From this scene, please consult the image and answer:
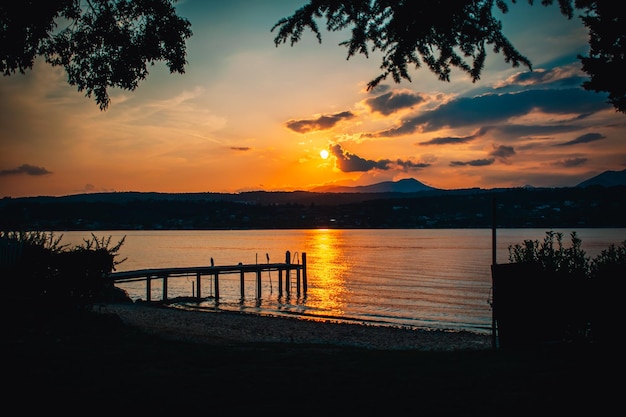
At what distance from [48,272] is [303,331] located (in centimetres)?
1194

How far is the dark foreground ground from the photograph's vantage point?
6.15 meters

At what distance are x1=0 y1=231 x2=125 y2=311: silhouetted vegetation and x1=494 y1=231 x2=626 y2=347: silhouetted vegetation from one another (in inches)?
423

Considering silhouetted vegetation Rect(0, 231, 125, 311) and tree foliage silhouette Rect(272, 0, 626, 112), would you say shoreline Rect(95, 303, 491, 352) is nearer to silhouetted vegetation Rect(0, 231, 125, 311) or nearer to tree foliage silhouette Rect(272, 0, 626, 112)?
silhouetted vegetation Rect(0, 231, 125, 311)

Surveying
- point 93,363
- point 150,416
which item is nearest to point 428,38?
point 150,416

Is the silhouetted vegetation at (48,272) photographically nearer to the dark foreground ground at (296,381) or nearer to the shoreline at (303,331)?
the dark foreground ground at (296,381)

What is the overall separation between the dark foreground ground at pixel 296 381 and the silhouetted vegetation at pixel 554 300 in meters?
1.65

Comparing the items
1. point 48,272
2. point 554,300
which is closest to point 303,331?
point 48,272

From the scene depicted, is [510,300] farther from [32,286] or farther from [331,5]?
[32,286]

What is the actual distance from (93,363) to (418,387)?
16.5ft

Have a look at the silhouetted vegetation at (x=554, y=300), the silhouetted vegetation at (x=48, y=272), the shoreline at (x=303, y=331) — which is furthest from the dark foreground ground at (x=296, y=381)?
the shoreline at (x=303, y=331)

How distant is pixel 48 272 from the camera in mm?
14500

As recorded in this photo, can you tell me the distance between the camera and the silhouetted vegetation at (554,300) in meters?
10.7

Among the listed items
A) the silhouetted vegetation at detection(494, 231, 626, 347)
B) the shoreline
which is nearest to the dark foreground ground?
the silhouetted vegetation at detection(494, 231, 626, 347)

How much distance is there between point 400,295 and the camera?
4309 cm
